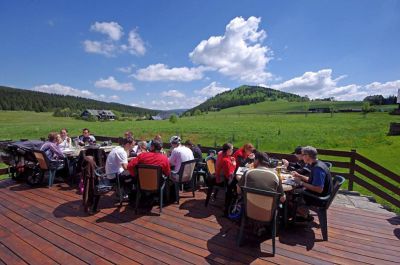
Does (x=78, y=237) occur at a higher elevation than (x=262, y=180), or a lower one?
lower

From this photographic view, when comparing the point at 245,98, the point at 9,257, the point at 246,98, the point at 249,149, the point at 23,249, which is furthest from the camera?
the point at 245,98

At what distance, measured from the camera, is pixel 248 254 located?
3.21m

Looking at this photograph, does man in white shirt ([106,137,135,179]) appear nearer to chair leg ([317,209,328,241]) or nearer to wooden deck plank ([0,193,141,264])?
wooden deck plank ([0,193,141,264])

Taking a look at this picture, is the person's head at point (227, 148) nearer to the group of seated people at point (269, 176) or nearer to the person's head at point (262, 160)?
the group of seated people at point (269, 176)

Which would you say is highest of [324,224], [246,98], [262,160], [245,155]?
[246,98]

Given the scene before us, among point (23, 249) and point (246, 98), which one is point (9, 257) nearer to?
point (23, 249)

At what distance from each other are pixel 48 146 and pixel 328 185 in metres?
6.19

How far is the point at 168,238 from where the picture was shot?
3547mm

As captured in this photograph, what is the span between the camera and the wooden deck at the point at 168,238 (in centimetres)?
309

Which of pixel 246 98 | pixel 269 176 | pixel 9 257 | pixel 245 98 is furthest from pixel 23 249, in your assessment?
pixel 245 98

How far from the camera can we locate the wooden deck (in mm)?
3088

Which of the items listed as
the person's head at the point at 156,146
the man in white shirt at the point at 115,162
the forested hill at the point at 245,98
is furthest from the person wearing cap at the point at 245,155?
the forested hill at the point at 245,98

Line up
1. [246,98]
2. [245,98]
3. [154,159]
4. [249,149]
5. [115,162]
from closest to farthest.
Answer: [154,159]
[115,162]
[249,149]
[246,98]
[245,98]

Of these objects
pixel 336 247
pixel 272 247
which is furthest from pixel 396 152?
pixel 272 247
